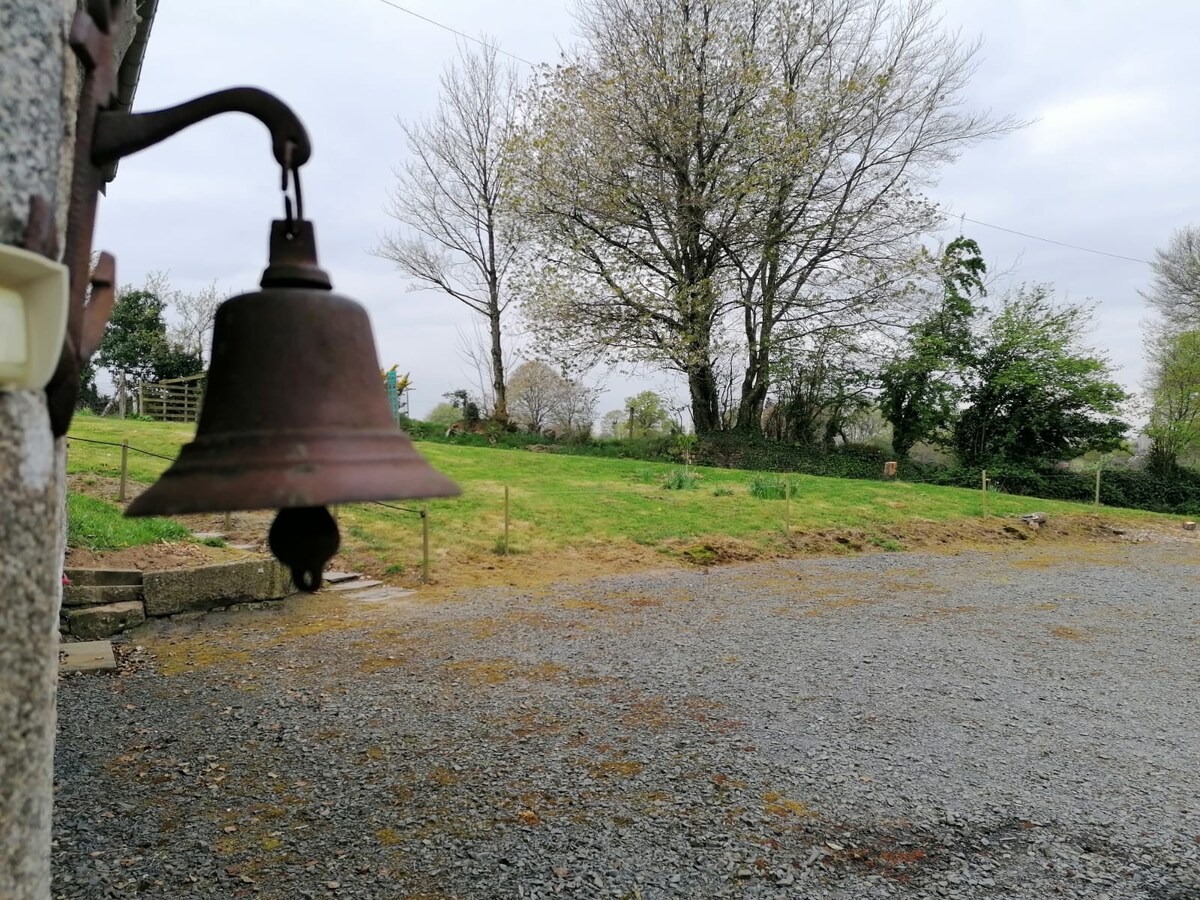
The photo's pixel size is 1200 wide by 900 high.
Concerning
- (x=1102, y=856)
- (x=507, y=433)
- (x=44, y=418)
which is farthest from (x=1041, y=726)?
(x=507, y=433)

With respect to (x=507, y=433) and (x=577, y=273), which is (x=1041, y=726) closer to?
(x=577, y=273)

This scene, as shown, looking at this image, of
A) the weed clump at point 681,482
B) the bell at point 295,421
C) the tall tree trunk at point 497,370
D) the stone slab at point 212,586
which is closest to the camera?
the bell at point 295,421

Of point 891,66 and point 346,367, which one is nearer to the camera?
point 346,367

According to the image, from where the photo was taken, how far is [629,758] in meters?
3.27

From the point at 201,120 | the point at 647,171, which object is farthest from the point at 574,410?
the point at 201,120

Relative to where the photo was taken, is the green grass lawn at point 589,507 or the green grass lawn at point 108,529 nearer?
the green grass lawn at point 108,529

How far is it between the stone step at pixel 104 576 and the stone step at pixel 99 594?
4 centimetres

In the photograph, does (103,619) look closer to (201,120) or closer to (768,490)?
(201,120)

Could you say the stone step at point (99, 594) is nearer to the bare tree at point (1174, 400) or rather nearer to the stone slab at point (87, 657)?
the stone slab at point (87, 657)

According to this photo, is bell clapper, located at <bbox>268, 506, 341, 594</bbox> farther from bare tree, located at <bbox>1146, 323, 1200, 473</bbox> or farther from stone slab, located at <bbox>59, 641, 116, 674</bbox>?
bare tree, located at <bbox>1146, 323, 1200, 473</bbox>

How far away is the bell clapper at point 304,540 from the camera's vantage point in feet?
3.24

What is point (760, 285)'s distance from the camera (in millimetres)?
19328

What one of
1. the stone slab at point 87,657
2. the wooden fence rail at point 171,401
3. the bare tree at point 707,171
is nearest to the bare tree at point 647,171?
the bare tree at point 707,171

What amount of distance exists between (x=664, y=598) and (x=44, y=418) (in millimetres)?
6050
